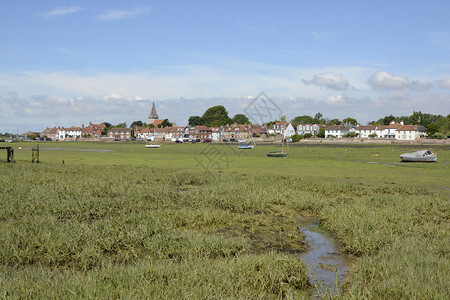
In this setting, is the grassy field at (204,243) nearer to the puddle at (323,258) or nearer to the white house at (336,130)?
the puddle at (323,258)

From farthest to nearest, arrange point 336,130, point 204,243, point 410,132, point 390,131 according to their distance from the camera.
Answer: point 336,130 < point 390,131 < point 410,132 < point 204,243

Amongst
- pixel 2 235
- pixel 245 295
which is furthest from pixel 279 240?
pixel 2 235

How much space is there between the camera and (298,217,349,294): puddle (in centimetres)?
928

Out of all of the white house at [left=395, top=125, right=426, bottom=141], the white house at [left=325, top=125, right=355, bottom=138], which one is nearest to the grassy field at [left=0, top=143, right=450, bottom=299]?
the white house at [left=395, top=125, right=426, bottom=141]

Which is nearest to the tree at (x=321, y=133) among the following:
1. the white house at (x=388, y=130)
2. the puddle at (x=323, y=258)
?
the white house at (x=388, y=130)

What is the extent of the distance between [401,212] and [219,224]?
25.3ft

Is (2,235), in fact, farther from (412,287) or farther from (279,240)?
(412,287)

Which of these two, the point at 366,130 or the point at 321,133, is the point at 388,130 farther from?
the point at 321,133

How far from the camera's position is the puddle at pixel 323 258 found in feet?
30.4

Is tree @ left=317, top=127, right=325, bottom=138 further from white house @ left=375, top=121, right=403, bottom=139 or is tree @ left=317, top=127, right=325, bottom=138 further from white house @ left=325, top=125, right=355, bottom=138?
white house @ left=375, top=121, right=403, bottom=139

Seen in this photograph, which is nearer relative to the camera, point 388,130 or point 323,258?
point 323,258

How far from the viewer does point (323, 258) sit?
36.2 feet

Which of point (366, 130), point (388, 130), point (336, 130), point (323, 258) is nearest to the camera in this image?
point (323, 258)

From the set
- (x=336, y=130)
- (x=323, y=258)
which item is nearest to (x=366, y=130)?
(x=336, y=130)
